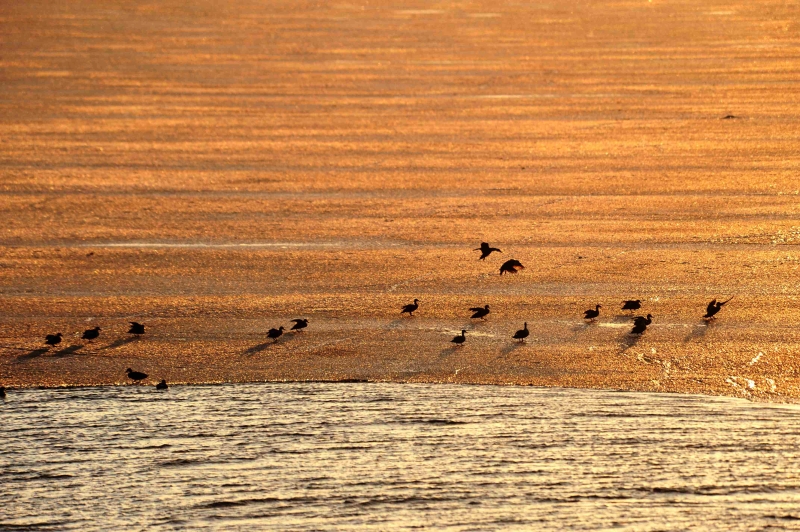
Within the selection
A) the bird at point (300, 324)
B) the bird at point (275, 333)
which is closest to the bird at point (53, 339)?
the bird at point (275, 333)

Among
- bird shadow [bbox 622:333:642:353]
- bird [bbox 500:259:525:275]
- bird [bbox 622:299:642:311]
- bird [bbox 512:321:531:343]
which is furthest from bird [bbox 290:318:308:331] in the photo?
bird [bbox 622:299:642:311]

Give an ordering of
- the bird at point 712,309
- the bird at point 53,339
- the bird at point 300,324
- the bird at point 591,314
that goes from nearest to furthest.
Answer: the bird at point 53,339, the bird at point 300,324, the bird at point 712,309, the bird at point 591,314

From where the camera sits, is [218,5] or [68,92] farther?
[218,5]

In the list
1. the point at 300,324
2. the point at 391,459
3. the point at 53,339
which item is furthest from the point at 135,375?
the point at 391,459

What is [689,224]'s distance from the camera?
13562mm

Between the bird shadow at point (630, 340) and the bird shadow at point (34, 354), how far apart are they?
4.63 meters

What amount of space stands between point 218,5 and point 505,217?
94.9 ft

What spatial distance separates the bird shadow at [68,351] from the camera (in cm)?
973

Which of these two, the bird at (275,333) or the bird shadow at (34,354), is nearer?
the bird shadow at (34,354)

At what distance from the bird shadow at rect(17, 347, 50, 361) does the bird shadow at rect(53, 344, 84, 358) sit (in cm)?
12

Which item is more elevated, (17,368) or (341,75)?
(341,75)

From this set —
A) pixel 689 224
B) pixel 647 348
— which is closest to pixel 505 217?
pixel 689 224

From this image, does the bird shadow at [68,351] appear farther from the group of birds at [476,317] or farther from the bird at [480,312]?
the bird at [480,312]

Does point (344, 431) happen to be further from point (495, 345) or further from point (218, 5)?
point (218, 5)
